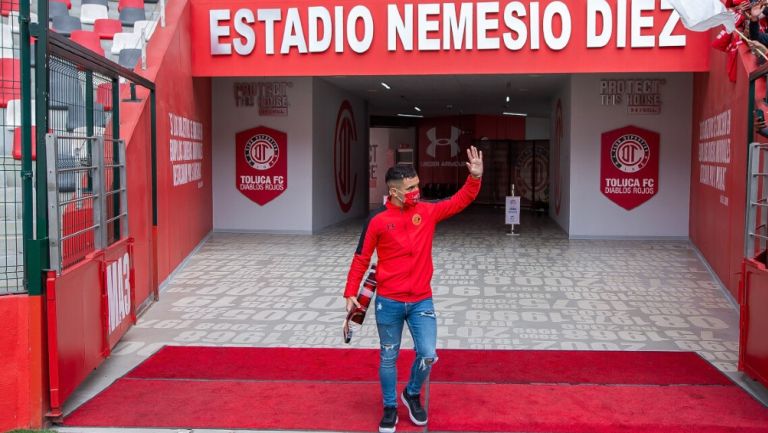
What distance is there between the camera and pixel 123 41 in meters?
11.2

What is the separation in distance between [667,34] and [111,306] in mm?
8763

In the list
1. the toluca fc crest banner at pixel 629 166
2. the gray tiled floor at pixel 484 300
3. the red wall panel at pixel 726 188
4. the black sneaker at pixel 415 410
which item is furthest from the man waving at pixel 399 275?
the toluca fc crest banner at pixel 629 166

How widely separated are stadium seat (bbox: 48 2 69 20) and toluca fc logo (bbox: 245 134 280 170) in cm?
403

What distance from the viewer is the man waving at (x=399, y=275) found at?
466 cm

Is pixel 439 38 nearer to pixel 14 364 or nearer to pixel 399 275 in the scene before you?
pixel 399 275

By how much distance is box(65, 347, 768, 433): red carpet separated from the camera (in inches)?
193

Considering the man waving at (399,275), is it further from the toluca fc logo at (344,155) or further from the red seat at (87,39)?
the toluca fc logo at (344,155)

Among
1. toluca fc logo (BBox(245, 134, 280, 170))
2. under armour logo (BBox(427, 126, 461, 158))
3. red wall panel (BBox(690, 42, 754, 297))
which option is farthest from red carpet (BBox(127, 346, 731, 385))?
under armour logo (BBox(427, 126, 461, 158))

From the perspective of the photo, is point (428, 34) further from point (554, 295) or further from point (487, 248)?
point (554, 295)

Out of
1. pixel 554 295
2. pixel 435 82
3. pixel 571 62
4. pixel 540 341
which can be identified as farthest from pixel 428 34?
pixel 540 341

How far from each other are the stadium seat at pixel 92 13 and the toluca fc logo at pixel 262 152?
3550mm

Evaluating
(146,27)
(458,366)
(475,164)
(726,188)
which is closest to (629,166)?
(726,188)

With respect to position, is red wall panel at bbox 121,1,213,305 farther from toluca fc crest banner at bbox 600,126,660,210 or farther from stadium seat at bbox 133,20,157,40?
toluca fc crest banner at bbox 600,126,660,210

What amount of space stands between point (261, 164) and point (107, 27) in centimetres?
398
